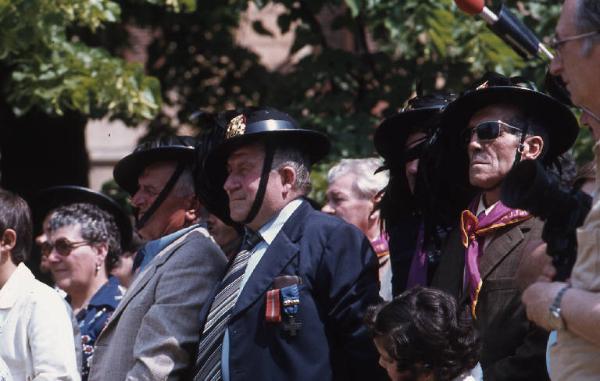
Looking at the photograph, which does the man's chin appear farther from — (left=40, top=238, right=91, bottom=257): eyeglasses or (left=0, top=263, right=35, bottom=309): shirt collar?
(left=40, top=238, right=91, bottom=257): eyeglasses

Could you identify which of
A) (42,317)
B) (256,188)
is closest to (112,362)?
(42,317)

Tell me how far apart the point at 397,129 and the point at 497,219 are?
896mm

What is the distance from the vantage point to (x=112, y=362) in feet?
17.0

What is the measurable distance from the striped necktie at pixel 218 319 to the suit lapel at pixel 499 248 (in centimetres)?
→ 93

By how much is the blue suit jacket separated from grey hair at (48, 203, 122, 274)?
207 cm

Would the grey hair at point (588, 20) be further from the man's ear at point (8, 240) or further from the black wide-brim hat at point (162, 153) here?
the man's ear at point (8, 240)

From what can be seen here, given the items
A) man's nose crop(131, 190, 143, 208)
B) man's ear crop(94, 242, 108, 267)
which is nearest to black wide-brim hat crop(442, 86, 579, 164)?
man's nose crop(131, 190, 143, 208)

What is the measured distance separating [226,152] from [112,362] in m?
0.99

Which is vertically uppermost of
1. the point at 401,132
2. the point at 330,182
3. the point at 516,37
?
the point at 516,37

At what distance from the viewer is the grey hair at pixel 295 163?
16.6 feet

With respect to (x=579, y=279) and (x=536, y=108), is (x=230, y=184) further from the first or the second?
(x=579, y=279)

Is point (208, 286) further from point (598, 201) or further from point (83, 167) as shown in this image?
point (83, 167)

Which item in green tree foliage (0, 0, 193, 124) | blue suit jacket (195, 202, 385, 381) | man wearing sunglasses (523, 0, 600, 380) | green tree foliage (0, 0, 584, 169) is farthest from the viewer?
green tree foliage (0, 0, 584, 169)

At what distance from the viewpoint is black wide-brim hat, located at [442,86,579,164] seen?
4660mm
